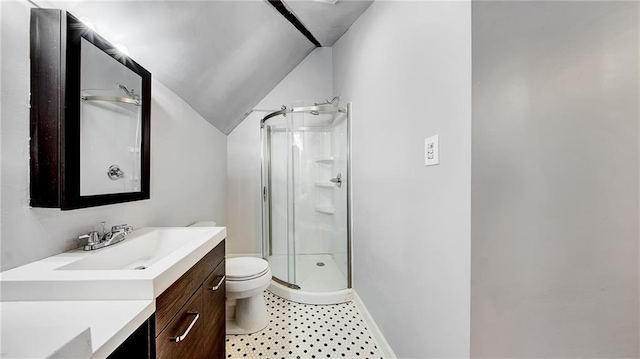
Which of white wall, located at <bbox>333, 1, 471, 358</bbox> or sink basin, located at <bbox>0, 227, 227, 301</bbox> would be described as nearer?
sink basin, located at <bbox>0, 227, 227, 301</bbox>

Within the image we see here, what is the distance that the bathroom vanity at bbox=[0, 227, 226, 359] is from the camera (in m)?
0.48

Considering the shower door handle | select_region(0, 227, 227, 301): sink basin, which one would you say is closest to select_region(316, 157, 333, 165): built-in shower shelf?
the shower door handle

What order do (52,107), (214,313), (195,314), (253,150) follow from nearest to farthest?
1. (52,107)
2. (195,314)
3. (214,313)
4. (253,150)

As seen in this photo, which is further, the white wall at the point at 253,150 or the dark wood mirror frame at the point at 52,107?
the white wall at the point at 253,150

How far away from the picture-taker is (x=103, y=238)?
3.18 feet

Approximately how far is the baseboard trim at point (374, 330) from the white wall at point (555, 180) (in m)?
0.71

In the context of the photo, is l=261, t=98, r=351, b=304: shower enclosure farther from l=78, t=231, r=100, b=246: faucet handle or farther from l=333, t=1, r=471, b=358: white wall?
l=78, t=231, r=100, b=246: faucet handle

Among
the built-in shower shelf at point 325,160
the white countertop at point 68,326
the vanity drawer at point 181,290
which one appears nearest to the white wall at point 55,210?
the white countertop at point 68,326

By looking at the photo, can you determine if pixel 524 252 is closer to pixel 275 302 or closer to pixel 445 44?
pixel 445 44

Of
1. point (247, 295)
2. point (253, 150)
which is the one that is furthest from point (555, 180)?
point (253, 150)

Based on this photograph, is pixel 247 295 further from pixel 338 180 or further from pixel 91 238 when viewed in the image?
pixel 338 180

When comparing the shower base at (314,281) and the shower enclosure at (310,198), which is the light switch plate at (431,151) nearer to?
the shower enclosure at (310,198)

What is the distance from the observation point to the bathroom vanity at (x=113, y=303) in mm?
481

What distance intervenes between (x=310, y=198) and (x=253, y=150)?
1.00 meters
